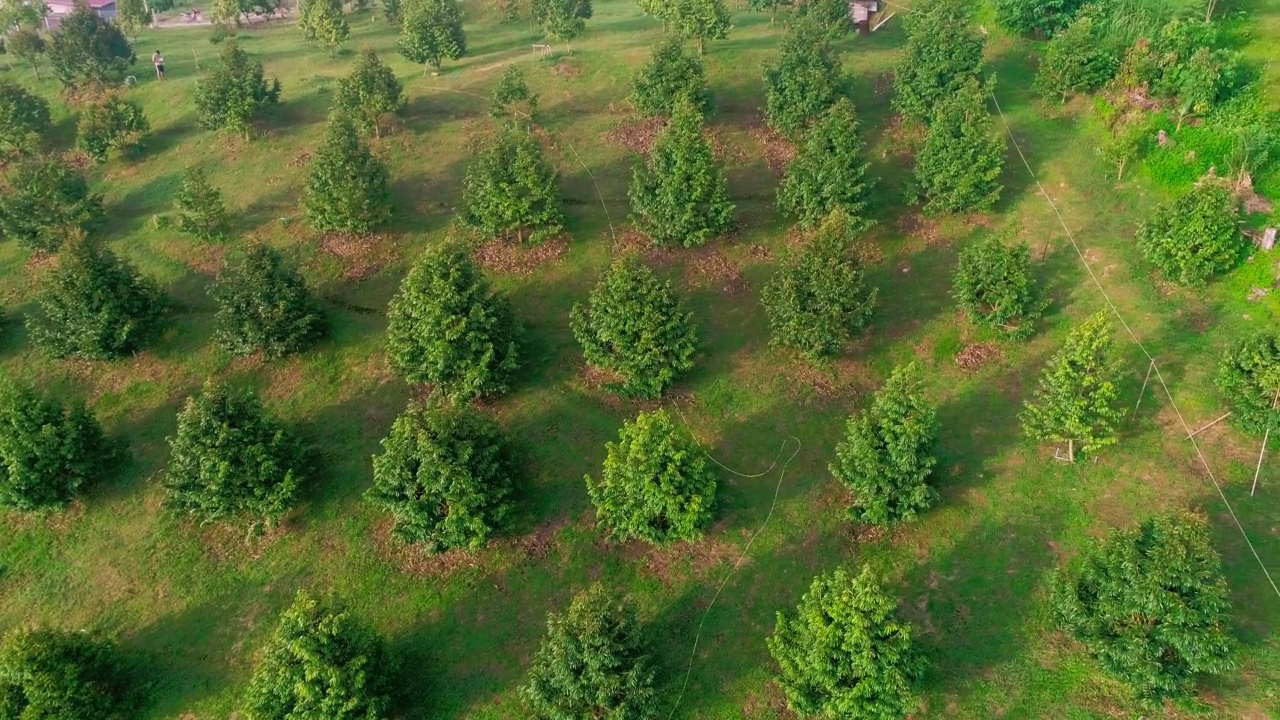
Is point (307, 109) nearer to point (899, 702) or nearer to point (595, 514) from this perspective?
point (595, 514)

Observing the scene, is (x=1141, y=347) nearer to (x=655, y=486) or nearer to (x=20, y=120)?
(x=655, y=486)

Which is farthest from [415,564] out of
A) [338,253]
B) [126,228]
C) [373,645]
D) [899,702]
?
[126,228]

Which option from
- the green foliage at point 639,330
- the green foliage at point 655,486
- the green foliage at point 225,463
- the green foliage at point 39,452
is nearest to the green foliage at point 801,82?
the green foliage at point 639,330

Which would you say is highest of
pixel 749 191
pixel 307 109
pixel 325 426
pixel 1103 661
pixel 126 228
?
pixel 307 109

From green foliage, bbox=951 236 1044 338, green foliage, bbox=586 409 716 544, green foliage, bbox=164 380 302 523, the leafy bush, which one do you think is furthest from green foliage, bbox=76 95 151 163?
green foliage, bbox=951 236 1044 338

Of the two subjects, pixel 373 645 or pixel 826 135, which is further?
pixel 826 135
